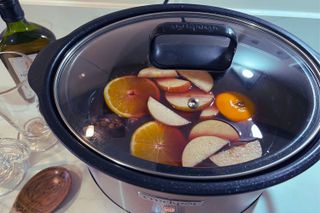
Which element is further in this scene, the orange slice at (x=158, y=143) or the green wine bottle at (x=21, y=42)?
the green wine bottle at (x=21, y=42)

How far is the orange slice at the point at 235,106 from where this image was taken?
516mm

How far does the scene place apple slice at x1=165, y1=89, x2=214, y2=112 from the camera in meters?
0.52

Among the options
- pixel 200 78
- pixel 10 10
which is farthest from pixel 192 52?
pixel 10 10

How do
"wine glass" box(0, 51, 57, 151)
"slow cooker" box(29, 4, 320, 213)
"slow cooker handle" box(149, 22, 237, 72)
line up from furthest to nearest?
1. "wine glass" box(0, 51, 57, 151)
2. "slow cooker handle" box(149, 22, 237, 72)
3. "slow cooker" box(29, 4, 320, 213)

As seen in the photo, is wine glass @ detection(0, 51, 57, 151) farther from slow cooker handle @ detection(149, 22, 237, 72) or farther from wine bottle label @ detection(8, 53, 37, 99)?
slow cooker handle @ detection(149, 22, 237, 72)

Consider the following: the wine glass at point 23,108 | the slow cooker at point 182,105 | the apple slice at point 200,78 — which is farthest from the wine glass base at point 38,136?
the apple slice at point 200,78

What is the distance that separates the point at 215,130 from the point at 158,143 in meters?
0.09

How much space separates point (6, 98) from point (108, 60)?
258mm

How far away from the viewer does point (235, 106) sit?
0.53 metres

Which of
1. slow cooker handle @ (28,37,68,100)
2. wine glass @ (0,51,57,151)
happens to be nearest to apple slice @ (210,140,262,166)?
slow cooker handle @ (28,37,68,100)

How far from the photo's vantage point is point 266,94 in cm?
54

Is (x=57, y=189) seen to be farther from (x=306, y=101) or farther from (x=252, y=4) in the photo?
(x=252, y=4)

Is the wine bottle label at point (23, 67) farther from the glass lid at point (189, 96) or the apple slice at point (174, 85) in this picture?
the apple slice at point (174, 85)

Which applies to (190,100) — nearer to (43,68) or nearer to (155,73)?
(155,73)
